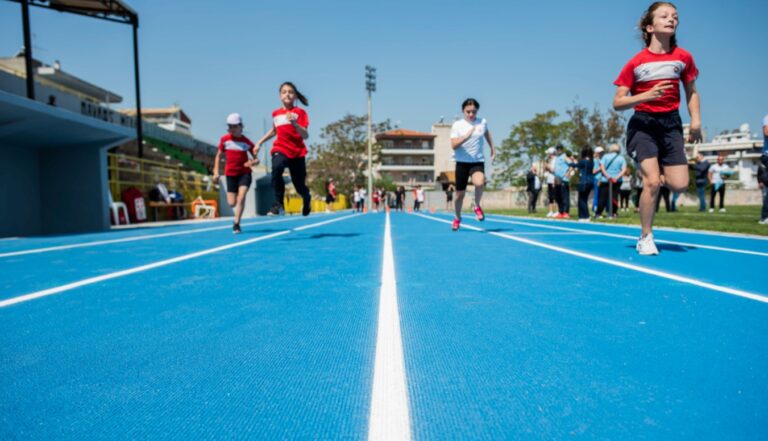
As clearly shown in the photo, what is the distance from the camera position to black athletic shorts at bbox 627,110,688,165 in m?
4.24

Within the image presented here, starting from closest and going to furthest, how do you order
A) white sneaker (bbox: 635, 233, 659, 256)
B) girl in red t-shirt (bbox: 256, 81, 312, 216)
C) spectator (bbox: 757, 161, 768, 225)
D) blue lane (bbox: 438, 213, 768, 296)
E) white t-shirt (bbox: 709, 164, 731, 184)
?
1. blue lane (bbox: 438, 213, 768, 296)
2. white sneaker (bbox: 635, 233, 659, 256)
3. girl in red t-shirt (bbox: 256, 81, 312, 216)
4. spectator (bbox: 757, 161, 768, 225)
5. white t-shirt (bbox: 709, 164, 731, 184)

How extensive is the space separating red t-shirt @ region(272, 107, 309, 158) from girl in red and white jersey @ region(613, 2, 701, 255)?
4.37 meters

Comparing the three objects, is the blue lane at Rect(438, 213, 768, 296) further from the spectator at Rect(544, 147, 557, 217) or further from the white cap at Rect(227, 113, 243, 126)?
the spectator at Rect(544, 147, 557, 217)

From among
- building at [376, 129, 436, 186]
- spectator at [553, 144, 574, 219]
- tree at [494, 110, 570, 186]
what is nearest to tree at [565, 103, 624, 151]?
tree at [494, 110, 570, 186]

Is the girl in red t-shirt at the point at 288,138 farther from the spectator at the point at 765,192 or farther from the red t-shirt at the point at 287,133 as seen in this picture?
the spectator at the point at 765,192

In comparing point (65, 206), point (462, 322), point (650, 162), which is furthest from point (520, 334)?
point (65, 206)

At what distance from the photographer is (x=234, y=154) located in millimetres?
7762

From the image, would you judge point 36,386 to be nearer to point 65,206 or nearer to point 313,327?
point 313,327

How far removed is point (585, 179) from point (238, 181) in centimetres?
816

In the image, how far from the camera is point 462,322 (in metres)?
2.08

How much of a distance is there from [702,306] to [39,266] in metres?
5.04

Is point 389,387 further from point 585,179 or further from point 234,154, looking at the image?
point 585,179

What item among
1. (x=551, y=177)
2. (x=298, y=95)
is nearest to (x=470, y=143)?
(x=298, y=95)

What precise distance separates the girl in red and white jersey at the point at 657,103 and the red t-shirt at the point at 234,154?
5.83 m
